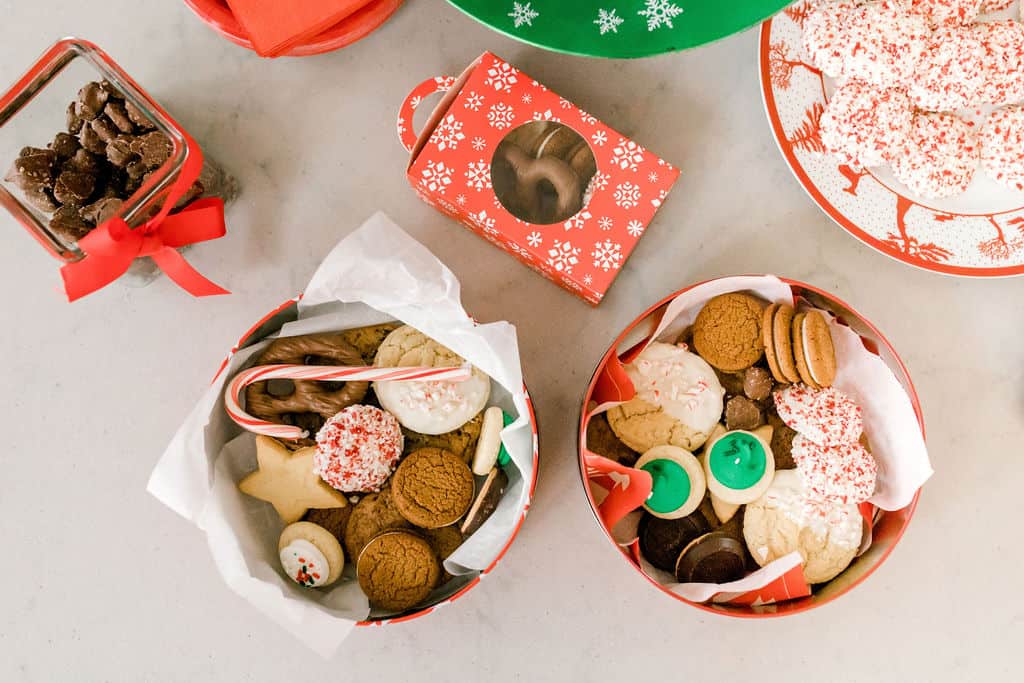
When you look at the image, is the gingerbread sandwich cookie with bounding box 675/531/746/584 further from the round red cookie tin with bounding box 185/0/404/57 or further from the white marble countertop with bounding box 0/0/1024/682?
the round red cookie tin with bounding box 185/0/404/57

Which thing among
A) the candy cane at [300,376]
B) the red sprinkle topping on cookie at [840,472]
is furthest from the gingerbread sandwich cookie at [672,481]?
the candy cane at [300,376]

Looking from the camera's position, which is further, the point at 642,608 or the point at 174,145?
the point at 642,608

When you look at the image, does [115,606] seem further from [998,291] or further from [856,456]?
[998,291]

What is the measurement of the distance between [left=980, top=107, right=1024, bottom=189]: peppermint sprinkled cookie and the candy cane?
624 mm

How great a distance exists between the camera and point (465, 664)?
0.94 meters

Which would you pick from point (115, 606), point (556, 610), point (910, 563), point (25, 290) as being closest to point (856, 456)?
point (910, 563)

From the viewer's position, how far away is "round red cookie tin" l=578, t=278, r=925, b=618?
812 millimetres

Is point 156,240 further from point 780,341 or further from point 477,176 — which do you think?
point 780,341

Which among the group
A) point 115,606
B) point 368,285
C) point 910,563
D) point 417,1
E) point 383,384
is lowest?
point 910,563

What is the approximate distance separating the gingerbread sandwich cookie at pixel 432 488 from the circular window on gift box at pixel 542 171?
28 centimetres

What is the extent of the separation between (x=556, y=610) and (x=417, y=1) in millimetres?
730

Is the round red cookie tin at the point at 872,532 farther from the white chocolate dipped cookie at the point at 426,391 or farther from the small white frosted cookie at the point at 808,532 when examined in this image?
the white chocolate dipped cookie at the point at 426,391

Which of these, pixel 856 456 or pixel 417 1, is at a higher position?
pixel 417 1

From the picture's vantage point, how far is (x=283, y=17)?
2.69 feet
